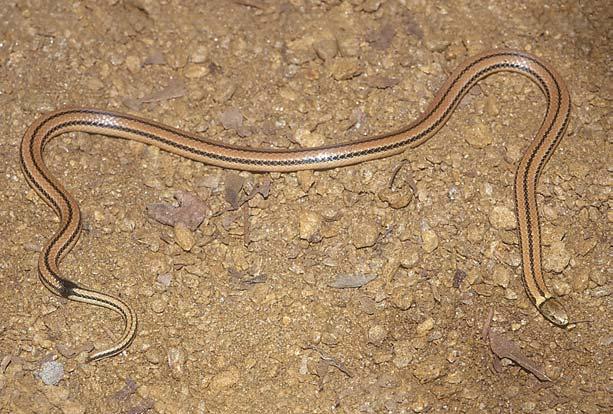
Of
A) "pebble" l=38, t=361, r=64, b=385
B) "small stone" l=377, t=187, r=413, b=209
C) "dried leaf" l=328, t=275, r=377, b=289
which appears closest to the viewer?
"pebble" l=38, t=361, r=64, b=385

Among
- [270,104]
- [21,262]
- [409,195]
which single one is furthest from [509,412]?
[21,262]

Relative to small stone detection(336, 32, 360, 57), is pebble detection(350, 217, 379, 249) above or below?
below

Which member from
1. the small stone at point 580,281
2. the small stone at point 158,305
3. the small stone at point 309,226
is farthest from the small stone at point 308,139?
the small stone at point 580,281

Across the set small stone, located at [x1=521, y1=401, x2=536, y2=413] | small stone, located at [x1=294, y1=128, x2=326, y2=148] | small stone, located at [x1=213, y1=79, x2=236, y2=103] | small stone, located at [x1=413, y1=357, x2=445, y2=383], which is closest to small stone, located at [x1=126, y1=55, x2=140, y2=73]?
small stone, located at [x1=213, y1=79, x2=236, y2=103]

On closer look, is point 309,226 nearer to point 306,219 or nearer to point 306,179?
point 306,219

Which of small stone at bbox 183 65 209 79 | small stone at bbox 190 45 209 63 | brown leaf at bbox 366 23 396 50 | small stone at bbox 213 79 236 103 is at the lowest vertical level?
small stone at bbox 213 79 236 103

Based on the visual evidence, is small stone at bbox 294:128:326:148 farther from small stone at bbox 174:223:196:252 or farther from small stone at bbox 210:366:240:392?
small stone at bbox 210:366:240:392

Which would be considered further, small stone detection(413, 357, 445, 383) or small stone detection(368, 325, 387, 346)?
small stone detection(368, 325, 387, 346)

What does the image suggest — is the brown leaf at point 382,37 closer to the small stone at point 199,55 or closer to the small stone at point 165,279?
the small stone at point 199,55
